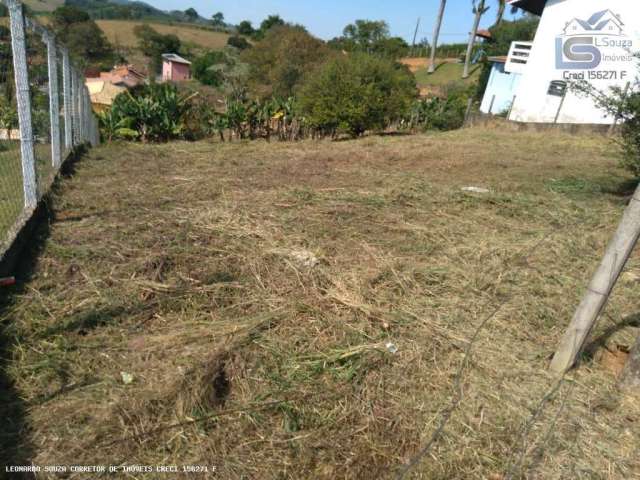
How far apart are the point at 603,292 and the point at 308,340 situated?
5.38 feet

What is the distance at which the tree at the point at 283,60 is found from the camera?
2841cm

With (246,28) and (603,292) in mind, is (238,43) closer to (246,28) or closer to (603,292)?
(246,28)

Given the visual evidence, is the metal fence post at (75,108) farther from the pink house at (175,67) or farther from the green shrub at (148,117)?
the pink house at (175,67)

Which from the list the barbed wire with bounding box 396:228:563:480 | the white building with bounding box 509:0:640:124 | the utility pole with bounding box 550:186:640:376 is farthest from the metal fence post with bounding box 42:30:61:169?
the white building with bounding box 509:0:640:124

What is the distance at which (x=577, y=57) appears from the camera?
17.1m

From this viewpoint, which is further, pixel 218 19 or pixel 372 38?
pixel 218 19

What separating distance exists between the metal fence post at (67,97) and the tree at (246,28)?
78.6m

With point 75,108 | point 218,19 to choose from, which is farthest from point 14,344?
point 218,19

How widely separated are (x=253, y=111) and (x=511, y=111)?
11.5 m

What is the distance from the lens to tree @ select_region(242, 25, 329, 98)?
28406mm

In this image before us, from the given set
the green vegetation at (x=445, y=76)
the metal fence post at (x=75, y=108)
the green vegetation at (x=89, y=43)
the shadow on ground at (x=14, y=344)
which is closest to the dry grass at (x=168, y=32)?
the green vegetation at (x=89, y=43)

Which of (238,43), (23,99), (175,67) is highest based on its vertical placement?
(238,43)

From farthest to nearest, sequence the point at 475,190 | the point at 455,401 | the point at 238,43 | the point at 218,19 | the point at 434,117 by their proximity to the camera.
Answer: the point at 218,19
the point at 238,43
the point at 434,117
the point at 475,190
the point at 455,401

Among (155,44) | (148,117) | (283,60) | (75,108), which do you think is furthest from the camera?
(155,44)
